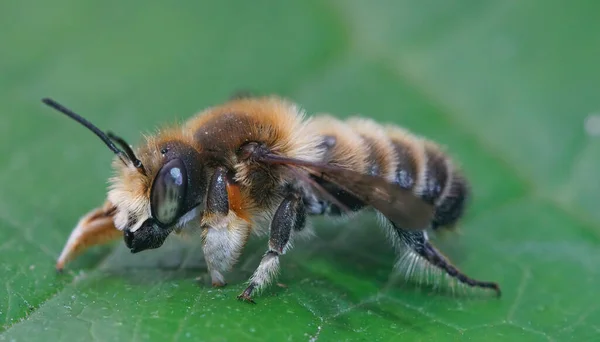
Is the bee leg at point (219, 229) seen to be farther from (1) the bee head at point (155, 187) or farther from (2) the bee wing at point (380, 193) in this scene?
(2) the bee wing at point (380, 193)

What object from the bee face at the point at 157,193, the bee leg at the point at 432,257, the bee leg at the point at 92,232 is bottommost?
the bee leg at the point at 92,232

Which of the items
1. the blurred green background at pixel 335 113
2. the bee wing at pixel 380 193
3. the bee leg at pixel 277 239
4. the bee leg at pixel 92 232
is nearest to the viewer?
the bee wing at pixel 380 193

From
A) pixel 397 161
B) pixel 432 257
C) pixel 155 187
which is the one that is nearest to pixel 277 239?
pixel 155 187

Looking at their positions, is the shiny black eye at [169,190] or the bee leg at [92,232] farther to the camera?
the bee leg at [92,232]

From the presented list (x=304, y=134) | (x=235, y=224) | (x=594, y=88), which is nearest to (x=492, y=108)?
(x=594, y=88)

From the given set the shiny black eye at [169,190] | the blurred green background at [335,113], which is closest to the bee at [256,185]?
the shiny black eye at [169,190]

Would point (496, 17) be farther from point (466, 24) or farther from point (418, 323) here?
point (418, 323)

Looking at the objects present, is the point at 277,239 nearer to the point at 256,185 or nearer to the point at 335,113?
the point at 256,185
